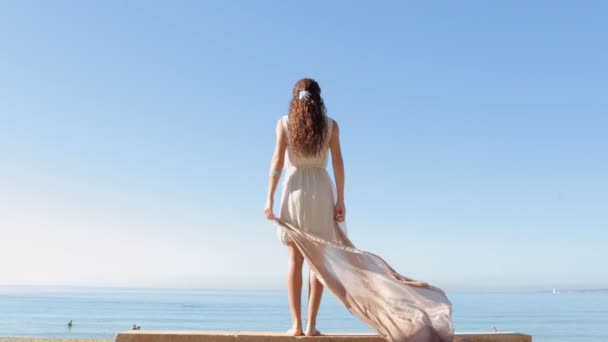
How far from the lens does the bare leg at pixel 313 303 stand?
5002 mm

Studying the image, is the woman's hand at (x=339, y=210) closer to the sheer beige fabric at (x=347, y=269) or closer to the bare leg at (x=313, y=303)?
the sheer beige fabric at (x=347, y=269)

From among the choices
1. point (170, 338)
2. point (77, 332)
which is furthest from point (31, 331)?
point (170, 338)

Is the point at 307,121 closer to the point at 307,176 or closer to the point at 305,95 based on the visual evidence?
the point at 305,95

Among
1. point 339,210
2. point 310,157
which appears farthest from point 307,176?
point 339,210

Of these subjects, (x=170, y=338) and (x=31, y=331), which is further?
(x=31, y=331)

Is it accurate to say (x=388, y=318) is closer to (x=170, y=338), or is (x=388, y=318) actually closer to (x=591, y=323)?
(x=170, y=338)

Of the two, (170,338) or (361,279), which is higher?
(361,279)

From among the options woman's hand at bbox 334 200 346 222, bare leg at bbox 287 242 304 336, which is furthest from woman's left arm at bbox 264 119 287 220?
woman's hand at bbox 334 200 346 222

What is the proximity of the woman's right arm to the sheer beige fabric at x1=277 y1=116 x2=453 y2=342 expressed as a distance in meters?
0.05

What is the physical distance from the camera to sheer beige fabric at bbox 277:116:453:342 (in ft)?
15.2

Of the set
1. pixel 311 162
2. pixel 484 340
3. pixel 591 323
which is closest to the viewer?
pixel 484 340

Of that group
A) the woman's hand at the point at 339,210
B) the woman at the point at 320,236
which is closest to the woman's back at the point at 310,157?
the woman at the point at 320,236

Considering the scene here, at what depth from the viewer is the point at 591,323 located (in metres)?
68.6

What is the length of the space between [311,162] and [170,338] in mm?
1876
